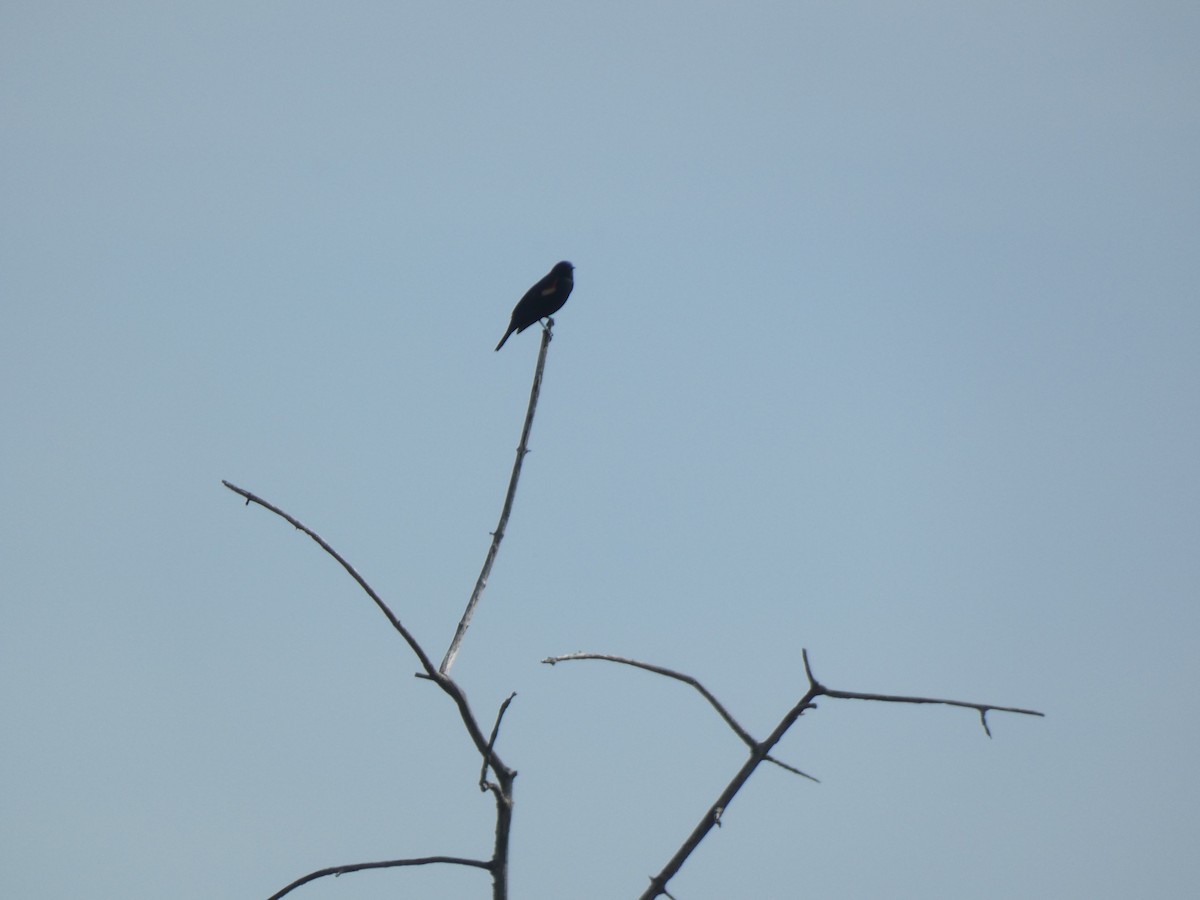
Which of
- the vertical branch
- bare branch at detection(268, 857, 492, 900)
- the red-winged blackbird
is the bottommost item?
bare branch at detection(268, 857, 492, 900)

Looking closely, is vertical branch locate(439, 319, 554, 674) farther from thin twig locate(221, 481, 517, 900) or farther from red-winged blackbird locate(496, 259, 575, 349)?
red-winged blackbird locate(496, 259, 575, 349)

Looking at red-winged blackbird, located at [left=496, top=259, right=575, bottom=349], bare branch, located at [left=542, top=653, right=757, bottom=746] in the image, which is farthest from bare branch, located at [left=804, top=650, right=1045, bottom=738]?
red-winged blackbird, located at [left=496, top=259, right=575, bottom=349]

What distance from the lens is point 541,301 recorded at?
730 inches

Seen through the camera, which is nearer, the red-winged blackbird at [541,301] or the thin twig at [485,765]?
the thin twig at [485,765]

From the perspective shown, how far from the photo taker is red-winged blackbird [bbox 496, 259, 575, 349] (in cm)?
1855

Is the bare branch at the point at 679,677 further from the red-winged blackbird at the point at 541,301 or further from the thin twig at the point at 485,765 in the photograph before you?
the red-winged blackbird at the point at 541,301

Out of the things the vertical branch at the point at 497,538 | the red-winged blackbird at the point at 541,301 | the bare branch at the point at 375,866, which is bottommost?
the bare branch at the point at 375,866

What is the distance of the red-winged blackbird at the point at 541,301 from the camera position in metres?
18.5

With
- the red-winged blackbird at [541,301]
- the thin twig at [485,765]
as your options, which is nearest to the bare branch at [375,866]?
the thin twig at [485,765]

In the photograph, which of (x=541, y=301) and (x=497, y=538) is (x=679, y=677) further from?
(x=541, y=301)

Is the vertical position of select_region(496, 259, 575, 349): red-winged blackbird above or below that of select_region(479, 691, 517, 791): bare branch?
above

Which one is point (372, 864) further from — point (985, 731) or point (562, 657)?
point (985, 731)

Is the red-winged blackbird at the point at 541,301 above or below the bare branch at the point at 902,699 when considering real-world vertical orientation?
above

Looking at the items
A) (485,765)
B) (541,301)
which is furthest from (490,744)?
(541,301)
